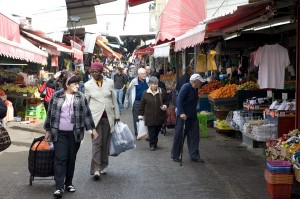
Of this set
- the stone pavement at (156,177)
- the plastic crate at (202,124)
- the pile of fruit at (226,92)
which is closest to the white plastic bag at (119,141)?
the stone pavement at (156,177)

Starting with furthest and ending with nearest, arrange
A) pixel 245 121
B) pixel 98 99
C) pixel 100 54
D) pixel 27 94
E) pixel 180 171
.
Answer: pixel 100 54, pixel 27 94, pixel 245 121, pixel 180 171, pixel 98 99

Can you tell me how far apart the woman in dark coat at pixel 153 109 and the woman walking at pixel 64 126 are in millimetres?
4233

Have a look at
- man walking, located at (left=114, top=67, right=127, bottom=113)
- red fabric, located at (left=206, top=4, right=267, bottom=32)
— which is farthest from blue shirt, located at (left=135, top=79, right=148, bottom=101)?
man walking, located at (left=114, top=67, right=127, bottom=113)

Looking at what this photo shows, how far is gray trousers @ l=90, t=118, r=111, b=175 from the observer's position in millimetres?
8117

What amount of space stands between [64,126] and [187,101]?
11.1ft

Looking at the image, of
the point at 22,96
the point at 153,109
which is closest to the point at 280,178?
the point at 153,109

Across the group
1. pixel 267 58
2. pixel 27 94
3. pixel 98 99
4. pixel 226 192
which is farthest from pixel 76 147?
pixel 27 94

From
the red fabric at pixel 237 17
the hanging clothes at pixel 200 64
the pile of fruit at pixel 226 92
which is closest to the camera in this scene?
the red fabric at pixel 237 17

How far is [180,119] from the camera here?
9820 millimetres

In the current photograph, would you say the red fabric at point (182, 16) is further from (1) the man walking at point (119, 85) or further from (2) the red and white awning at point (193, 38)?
(2) the red and white awning at point (193, 38)

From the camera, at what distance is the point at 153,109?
1123 centimetres

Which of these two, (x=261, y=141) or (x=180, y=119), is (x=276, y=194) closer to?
(x=180, y=119)

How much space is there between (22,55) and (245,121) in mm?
5596

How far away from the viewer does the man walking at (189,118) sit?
31.6 ft
